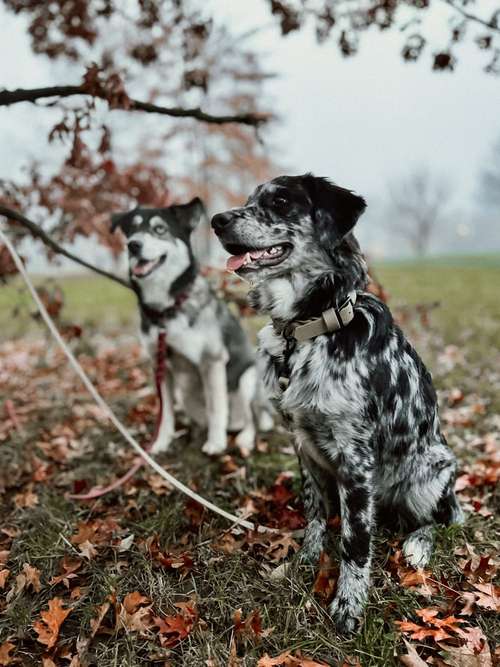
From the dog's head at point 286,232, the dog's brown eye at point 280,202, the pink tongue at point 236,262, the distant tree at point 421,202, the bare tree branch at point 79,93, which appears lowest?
the distant tree at point 421,202

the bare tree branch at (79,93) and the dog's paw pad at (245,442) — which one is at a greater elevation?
the bare tree branch at (79,93)

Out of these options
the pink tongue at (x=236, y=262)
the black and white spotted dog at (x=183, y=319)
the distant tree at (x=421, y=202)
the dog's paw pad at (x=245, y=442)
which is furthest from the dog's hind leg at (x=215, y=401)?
the distant tree at (x=421, y=202)

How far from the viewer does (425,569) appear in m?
2.88

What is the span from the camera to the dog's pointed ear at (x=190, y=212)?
458 cm

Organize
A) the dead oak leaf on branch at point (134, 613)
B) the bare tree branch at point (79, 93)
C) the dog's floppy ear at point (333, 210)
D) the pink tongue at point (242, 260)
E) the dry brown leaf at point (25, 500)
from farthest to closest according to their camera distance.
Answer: the dry brown leaf at point (25, 500) → the bare tree branch at point (79, 93) → the pink tongue at point (242, 260) → the dog's floppy ear at point (333, 210) → the dead oak leaf on branch at point (134, 613)

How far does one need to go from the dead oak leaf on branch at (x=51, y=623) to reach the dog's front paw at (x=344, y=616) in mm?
1346

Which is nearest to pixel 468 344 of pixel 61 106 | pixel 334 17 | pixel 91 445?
pixel 334 17

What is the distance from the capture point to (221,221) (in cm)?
277

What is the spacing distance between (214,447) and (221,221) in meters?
2.54

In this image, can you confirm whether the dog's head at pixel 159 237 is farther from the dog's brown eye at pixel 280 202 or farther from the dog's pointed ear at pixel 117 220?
the dog's brown eye at pixel 280 202

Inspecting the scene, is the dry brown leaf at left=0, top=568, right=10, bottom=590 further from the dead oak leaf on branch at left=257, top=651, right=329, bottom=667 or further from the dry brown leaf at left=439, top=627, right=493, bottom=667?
the dry brown leaf at left=439, top=627, right=493, bottom=667

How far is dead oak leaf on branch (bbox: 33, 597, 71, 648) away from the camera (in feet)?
8.28

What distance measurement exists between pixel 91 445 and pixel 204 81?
136 inches

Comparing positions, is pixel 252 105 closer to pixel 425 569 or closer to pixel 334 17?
pixel 334 17
